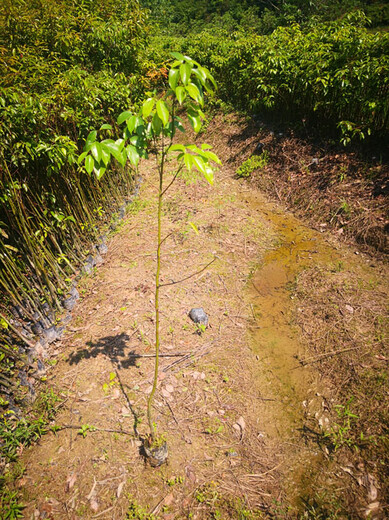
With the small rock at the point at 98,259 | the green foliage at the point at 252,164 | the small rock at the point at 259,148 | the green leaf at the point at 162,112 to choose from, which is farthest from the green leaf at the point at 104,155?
the small rock at the point at 259,148

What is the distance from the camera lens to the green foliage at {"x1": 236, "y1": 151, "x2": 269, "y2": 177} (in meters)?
5.40

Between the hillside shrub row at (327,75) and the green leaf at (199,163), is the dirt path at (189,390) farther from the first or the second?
the hillside shrub row at (327,75)

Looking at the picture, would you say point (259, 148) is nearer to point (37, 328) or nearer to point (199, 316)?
point (199, 316)

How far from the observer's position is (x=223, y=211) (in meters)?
4.65

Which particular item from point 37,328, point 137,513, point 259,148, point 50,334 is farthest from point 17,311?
point 259,148

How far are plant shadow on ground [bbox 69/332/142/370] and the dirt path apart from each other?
0.04ft

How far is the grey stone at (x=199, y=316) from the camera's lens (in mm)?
2877

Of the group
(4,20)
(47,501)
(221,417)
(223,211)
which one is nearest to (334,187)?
(223,211)

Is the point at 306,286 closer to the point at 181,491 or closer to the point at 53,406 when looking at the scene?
the point at 181,491

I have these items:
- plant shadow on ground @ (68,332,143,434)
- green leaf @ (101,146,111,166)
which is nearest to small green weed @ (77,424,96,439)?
plant shadow on ground @ (68,332,143,434)

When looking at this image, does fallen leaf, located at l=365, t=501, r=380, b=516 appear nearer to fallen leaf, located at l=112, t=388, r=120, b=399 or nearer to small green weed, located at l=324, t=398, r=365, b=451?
small green weed, located at l=324, t=398, r=365, b=451

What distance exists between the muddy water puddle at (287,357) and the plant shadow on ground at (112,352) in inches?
49.3

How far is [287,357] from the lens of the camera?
2.61 meters

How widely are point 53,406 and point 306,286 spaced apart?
2.92 metres
